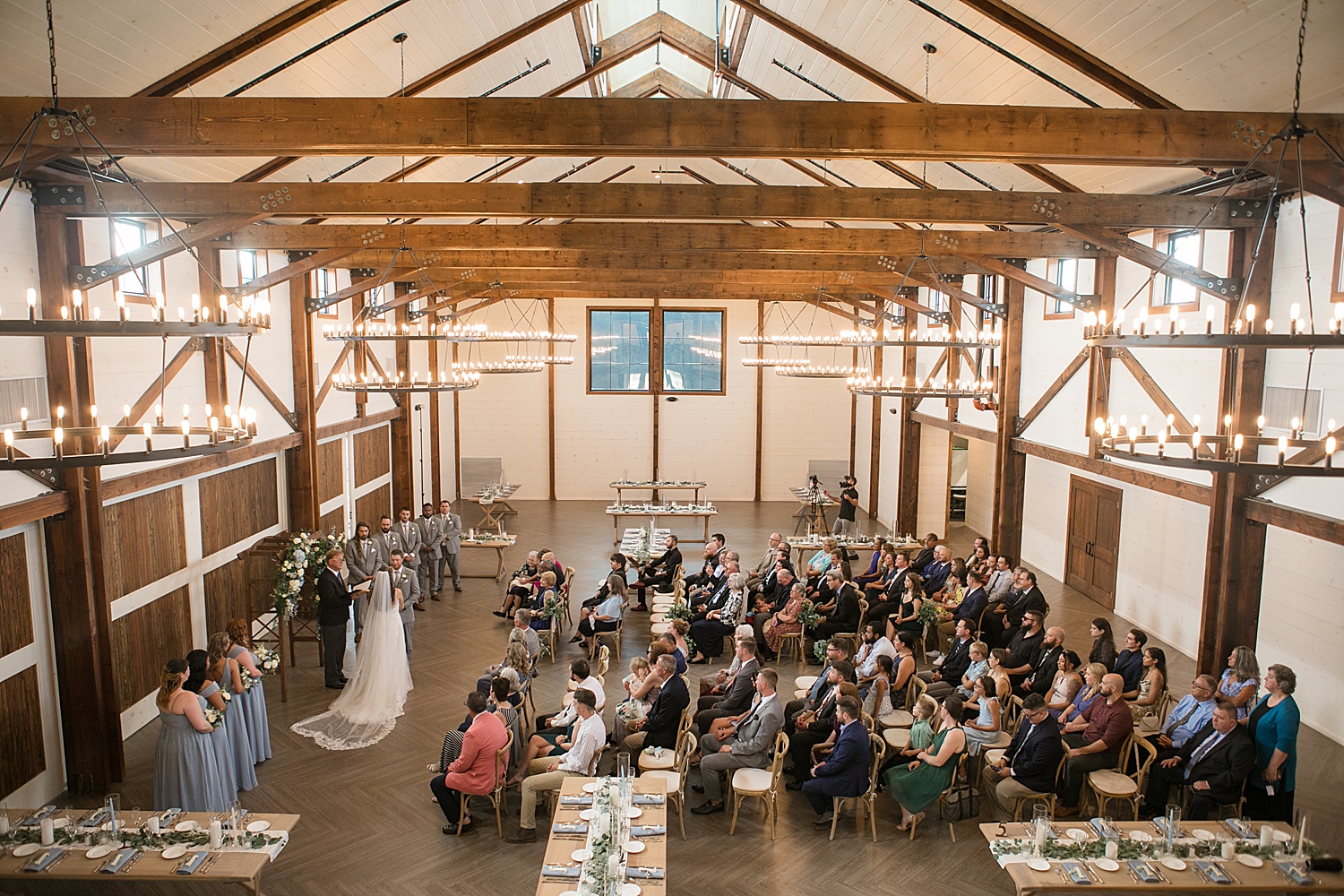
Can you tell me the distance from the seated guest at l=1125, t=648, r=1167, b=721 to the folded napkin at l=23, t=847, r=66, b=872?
758cm

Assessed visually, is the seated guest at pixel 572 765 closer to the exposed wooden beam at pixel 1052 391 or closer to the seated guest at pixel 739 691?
the seated guest at pixel 739 691

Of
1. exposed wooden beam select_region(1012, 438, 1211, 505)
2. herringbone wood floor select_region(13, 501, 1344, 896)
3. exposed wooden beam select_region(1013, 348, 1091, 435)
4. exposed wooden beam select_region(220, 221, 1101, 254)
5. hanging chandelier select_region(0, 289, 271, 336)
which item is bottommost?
herringbone wood floor select_region(13, 501, 1344, 896)

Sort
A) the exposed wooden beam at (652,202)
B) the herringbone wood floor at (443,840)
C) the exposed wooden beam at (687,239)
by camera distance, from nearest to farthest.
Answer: the herringbone wood floor at (443,840)
the exposed wooden beam at (652,202)
the exposed wooden beam at (687,239)

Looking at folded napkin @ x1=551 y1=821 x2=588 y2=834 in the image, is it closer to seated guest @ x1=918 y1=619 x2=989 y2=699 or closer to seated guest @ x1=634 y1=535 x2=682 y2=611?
seated guest @ x1=918 y1=619 x2=989 y2=699

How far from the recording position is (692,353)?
21.2 meters

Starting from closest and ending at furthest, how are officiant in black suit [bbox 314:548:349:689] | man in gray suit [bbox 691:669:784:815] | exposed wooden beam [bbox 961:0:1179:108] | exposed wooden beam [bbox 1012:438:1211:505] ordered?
1. man in gray suit [bbox 691:669:784:815]
2. exposed wooden beam [bbox 961:0:1179:108]
3. exposed wooden beam [bbox 1012:438:1211:505]
4. officiant in black suit [bbox 314:548:349:689]

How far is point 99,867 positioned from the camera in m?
4.98

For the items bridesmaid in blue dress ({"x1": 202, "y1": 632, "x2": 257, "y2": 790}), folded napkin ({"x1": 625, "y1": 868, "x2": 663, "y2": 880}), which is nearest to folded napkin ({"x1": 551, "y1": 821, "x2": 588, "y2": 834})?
folded napkin ({"x1": 625, "y1": 868, "x2": 663, "y2": 880})

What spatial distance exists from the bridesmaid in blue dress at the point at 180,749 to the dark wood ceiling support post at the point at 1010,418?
10.2 m

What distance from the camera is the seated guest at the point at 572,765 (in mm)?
6379

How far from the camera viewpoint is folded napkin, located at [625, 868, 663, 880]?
4.84m

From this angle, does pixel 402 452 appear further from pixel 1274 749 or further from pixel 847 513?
pixel 1274 749

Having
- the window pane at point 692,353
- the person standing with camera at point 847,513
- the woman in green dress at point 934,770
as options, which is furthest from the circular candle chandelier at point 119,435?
the window pane at point 692,353

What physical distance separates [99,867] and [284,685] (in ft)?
13.2
